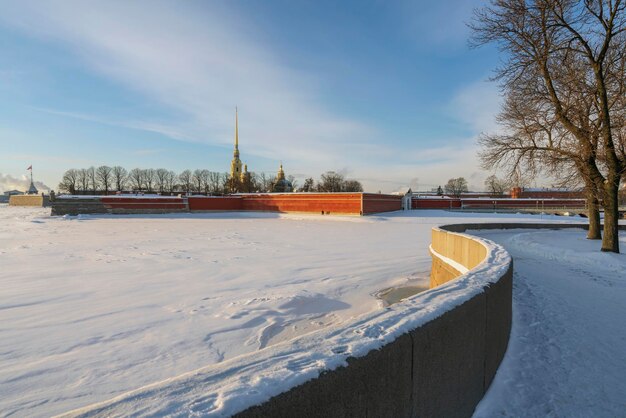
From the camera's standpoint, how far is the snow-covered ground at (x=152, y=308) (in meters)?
4.83

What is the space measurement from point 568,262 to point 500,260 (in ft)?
24.4

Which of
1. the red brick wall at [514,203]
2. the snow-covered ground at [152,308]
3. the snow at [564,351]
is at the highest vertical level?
the red brick wall at [514,203]

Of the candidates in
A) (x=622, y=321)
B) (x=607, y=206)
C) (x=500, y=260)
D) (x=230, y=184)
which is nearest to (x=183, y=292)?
(x=500, y=260)

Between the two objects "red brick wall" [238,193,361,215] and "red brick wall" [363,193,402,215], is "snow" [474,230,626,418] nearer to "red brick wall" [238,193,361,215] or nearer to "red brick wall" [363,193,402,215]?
"red brick wall" [363,193,402,215]

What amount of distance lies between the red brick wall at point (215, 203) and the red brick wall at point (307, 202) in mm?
1205

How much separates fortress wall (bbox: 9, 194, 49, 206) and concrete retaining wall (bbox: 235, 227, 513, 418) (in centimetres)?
7907

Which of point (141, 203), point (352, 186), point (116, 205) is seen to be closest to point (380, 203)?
point (141, 203)

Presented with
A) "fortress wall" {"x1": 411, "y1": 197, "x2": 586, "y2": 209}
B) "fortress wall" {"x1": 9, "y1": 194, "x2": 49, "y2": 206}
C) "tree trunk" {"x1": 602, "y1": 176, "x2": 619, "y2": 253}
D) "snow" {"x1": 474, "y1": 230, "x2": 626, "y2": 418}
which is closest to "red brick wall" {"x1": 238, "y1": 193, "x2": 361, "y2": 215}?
"fortress wall" {"x1": 411, "y1": 197, "x2": 586, "y2": 209}

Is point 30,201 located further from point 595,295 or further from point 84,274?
point 595,295

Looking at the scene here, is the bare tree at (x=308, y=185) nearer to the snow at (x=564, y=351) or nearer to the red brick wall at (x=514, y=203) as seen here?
the red brick wall at (x=514, y=203)

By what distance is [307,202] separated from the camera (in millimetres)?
49969

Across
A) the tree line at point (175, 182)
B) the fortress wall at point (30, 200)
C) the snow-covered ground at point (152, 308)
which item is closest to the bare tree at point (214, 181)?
the tree line at point (175, 182)

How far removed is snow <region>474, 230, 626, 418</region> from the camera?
3.53 meters

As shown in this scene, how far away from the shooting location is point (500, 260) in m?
5.74
